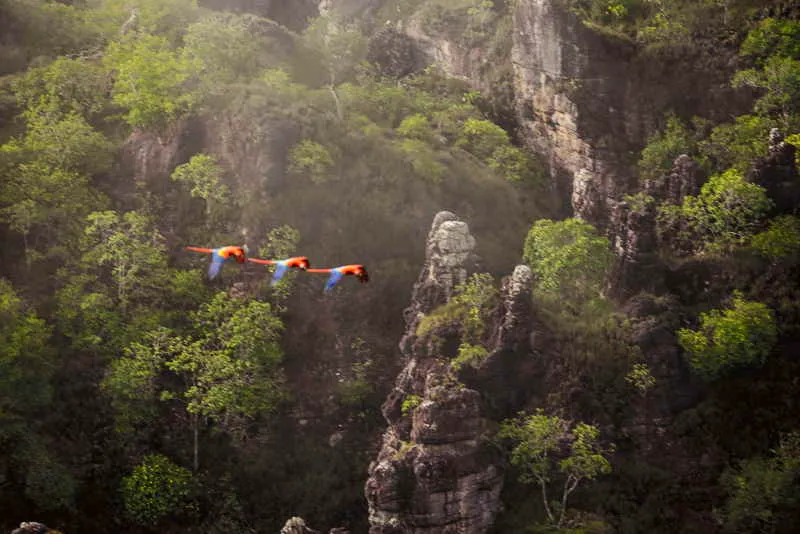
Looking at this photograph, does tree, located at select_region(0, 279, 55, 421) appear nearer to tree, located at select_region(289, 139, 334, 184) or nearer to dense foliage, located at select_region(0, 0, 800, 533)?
dense foliage, located at select_region(0, 0, 800, 533)

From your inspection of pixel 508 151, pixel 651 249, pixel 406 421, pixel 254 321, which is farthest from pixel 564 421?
pixel 508 151

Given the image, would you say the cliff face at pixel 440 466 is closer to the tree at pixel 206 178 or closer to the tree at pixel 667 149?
the tree at pixel 206 178

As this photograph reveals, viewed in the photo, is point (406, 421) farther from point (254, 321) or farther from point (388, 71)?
point (388, 71)

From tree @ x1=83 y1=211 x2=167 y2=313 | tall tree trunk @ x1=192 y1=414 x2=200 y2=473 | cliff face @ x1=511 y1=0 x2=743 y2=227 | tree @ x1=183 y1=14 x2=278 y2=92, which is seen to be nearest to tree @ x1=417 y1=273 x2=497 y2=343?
tall tree trunk @ x1=192 y1=414 x2=200 y2=473

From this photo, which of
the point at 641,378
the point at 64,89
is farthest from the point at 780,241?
the point at 64,89

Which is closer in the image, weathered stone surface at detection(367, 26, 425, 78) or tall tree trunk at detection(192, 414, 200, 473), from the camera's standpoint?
tall tree trunk at detection(192, 414, 200, 473)
